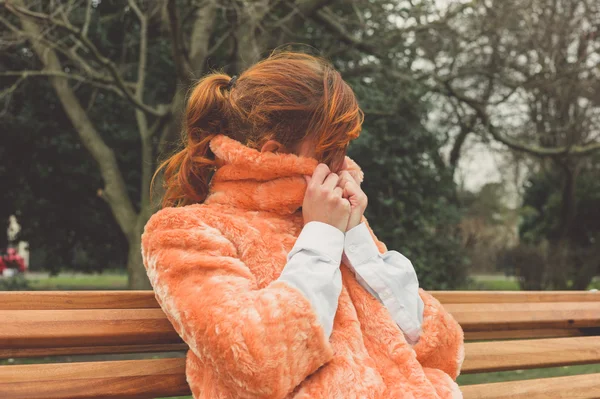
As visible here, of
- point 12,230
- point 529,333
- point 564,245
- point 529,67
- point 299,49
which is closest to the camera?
point 529,333

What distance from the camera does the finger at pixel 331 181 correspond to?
1.79m

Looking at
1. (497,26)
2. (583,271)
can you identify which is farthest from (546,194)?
(497,26)

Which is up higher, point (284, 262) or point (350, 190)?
point (350, 190)

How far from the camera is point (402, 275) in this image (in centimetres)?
182

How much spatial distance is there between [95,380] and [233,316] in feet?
1.73

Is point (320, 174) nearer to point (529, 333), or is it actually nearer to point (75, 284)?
point (529, 333)

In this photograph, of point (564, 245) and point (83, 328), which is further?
point (564, 245)

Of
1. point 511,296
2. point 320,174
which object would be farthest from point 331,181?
point 511,296

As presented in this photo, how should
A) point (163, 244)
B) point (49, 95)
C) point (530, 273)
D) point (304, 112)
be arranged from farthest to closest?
point (530, 273) < point (49, 95) < point (304, 112) < point (163, 244)

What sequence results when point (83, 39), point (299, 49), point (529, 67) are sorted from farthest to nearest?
Result: point (529, 67), point (299, 49), point (83, 39)

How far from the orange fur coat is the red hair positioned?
0.07m

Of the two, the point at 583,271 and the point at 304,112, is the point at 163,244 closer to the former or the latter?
the point at 304,112

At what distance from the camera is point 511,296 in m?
2.87

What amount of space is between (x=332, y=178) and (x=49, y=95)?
10.1 metres
